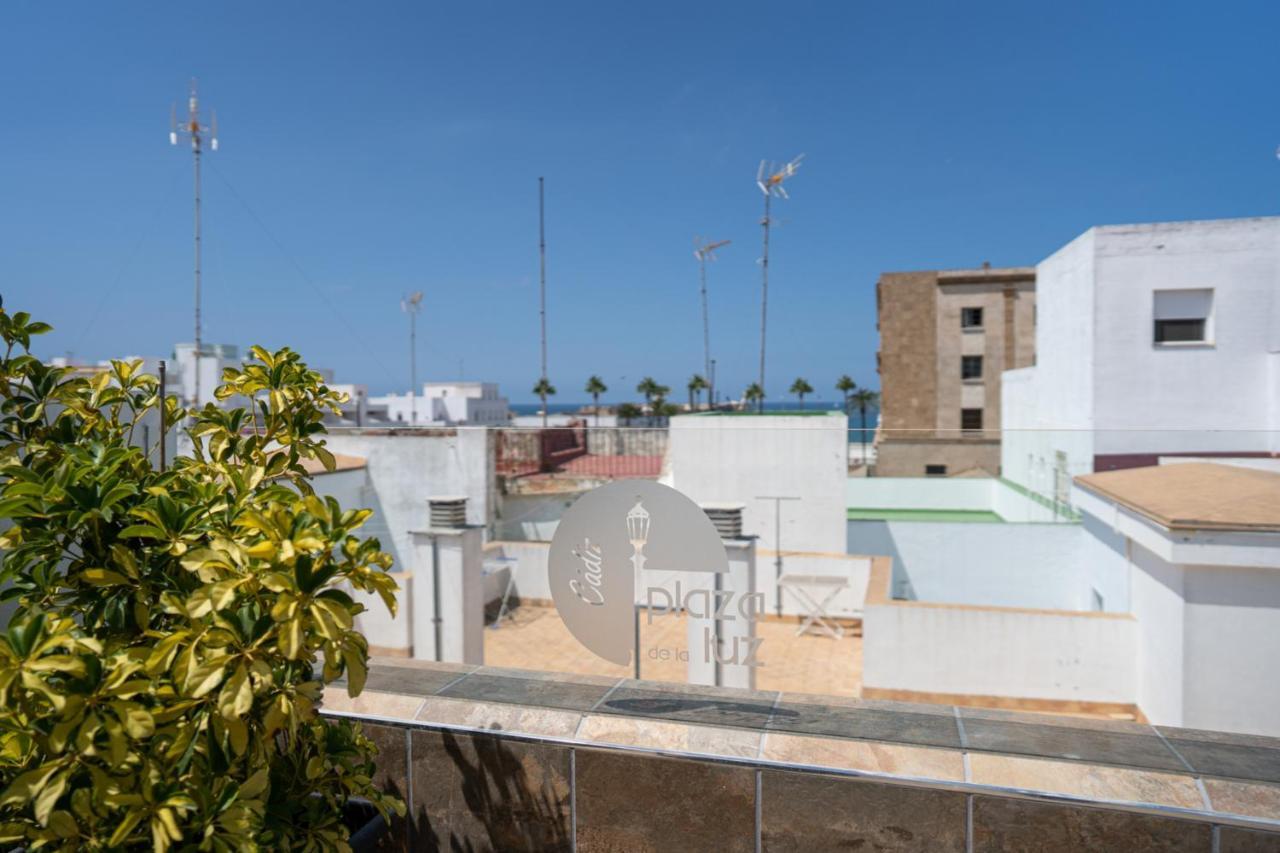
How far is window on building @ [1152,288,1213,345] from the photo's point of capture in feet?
43.8

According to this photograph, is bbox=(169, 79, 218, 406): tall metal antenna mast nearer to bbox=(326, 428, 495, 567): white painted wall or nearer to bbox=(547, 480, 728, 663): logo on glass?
bbox=(326, 428, 495, 567): white painted wall

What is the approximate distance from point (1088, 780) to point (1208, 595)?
1.04 metres

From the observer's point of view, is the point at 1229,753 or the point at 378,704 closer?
the point at 1229,753

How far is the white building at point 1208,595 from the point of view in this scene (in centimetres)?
240

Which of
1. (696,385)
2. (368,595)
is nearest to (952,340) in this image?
(368,595)

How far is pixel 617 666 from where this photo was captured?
9.34 ft

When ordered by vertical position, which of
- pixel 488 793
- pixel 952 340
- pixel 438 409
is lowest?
pixel 488 793

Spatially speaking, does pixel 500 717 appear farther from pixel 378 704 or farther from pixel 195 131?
pixel 195 131

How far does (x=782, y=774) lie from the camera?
2.05 metres

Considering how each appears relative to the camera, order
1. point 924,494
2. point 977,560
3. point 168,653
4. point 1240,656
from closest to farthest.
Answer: point 168,653, point 1240,656, point 977,560, point 924,494

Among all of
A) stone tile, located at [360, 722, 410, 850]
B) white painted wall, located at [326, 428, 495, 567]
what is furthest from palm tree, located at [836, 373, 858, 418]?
stone tile, located at [360, 722, 410, 850]

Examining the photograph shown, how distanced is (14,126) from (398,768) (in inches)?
808

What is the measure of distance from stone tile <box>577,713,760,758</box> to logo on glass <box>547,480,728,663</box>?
0.55 meters

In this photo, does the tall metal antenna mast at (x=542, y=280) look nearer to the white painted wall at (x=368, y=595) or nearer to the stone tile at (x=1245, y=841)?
the white painted wall at (x=368, y=595)
